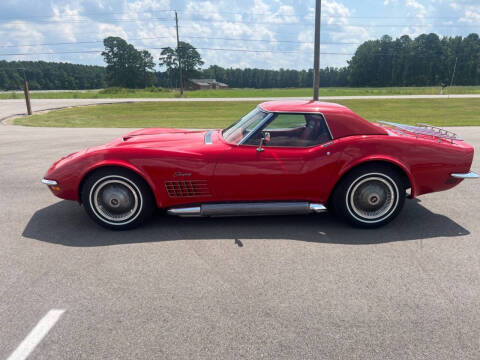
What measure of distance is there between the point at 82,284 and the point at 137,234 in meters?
1.05

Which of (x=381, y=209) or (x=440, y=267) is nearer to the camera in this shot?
(x=440, y=267)

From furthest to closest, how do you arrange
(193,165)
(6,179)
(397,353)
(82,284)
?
(6,179) → (193,165) → (82,284) → (397,353)

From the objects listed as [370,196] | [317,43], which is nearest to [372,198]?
[370,196]

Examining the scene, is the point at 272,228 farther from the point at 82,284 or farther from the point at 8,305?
the point at 8,305

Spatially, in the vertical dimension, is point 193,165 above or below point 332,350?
above

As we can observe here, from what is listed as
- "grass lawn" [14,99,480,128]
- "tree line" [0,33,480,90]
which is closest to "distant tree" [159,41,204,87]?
"tree line" [0,33,480,90]

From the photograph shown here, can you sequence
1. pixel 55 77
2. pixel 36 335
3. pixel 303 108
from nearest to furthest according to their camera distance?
pixel 36 335
pixel 303 108
pixel 55 77

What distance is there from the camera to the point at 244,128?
14.1 ft

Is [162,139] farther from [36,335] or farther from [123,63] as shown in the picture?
[123,63]

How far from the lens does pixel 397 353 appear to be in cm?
225

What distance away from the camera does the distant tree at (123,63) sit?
7656 centimetres

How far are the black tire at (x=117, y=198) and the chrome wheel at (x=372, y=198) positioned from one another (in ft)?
7.37

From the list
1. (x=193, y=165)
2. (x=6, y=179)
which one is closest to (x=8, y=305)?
(x=193, y=165)

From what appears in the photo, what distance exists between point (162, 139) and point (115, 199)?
2.96 feet
